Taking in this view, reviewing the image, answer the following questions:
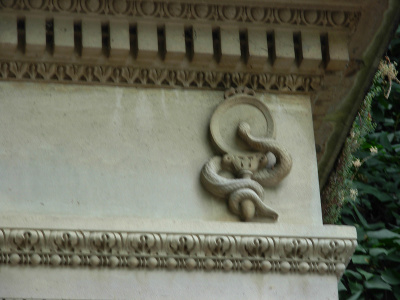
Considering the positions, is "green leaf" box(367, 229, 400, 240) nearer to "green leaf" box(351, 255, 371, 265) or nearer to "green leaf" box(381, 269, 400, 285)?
"green leaf" box(351, 255, 371, 265)

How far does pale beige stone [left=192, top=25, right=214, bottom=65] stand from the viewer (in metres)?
6.95

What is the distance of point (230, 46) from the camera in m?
6.98

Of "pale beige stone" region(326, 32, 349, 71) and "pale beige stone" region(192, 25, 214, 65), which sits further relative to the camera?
"pale beige stone" region(326, 32, 349, 71)

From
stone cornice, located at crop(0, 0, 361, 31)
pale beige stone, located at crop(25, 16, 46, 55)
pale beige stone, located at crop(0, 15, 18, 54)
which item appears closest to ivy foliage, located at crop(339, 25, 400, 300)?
stone cornice, located at crop(0, 0, 361, 31)

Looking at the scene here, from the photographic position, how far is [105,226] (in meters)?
6.38

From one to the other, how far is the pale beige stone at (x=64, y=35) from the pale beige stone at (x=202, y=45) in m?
0.75

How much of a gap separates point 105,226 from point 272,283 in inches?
39.4

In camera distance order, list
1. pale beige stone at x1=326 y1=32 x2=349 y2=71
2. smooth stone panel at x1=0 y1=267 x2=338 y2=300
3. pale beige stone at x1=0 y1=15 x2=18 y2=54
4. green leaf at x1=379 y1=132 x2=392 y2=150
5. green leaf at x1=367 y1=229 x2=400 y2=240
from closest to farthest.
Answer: smooth stone panel at x1=0 y1=267 x2=338 y2=300
pale beige stone at x1=0 y1=15 x2=18 y2=54
pale beige stone at x1=326 y1=32 x2=349 y2=71
green leaf at x1=367 y1=229 x2=400 y2=240
green leaf at x1=379 y1=132 x2=392 y2=150

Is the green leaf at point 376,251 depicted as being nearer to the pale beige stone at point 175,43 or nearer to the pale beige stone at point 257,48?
the pale beige stone at point 257,48

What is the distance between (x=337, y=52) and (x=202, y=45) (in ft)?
2.79

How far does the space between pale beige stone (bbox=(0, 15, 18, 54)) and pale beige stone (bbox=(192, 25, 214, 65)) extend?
1.09 m

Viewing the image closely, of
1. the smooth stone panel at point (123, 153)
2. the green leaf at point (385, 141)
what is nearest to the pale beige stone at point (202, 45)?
the smooth stone panel at point (123, 153)

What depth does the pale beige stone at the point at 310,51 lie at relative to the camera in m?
7.04

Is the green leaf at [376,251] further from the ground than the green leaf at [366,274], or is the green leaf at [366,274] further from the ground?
the green leaf at [376,251]
